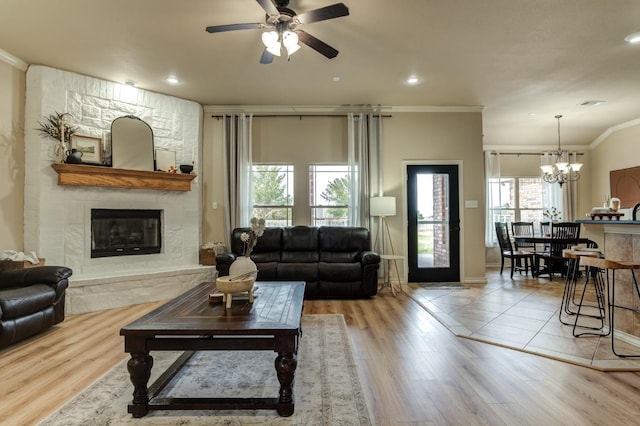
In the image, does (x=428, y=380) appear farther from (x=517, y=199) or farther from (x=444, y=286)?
(x=517, y=199)

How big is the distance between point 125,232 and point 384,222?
3.96 meters

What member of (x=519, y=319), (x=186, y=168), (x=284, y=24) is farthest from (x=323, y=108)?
(x=519, y=319)

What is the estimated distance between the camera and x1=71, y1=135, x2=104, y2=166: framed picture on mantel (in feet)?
14.0

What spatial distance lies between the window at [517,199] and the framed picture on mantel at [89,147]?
776cm

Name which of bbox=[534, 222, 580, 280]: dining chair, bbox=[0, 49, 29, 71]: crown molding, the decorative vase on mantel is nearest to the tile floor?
bbox=[534, 222, 580, 280]: dining chair

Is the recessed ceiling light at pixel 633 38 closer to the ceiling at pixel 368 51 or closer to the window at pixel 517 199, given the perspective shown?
the ceiling at pixel 368 51

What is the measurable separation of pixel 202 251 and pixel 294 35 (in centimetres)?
357

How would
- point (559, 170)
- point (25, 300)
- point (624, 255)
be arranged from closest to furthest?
point (25, 300)
point (624, 255)
point (559, 170)

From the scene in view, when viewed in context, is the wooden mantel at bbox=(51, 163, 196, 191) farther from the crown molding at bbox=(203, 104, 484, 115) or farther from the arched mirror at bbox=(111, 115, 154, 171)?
the crown molding at bbox=(203, 104, 484, 115)

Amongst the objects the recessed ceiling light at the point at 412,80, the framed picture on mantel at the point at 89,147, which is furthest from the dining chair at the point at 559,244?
the framed picture on mantel at the point at 89,147

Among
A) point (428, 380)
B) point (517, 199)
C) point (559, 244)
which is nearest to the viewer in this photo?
point (428, 380)

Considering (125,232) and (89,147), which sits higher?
(89,147)

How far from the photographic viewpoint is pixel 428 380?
2268 mm

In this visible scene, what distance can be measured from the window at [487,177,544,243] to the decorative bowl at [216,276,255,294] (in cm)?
713
